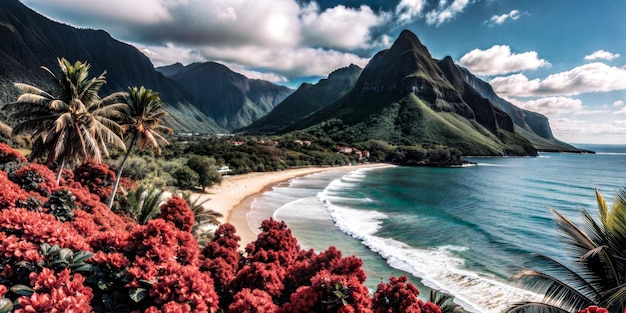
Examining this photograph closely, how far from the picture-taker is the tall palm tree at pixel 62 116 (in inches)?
577

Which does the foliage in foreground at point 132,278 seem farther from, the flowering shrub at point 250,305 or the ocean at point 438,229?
the ocean at point 438,229

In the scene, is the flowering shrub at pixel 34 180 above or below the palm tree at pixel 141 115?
below

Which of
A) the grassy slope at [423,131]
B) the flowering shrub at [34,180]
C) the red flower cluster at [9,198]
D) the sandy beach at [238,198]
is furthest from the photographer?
the grassy slope at [423,131]

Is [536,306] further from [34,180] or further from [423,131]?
[423,131]

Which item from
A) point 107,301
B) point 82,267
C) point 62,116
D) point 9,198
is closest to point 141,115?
point 62,116

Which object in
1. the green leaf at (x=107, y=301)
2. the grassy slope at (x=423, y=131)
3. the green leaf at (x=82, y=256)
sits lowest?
the green leaf at (x=107, y=301)

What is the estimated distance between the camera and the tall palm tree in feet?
48.1

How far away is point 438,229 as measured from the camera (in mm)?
28047

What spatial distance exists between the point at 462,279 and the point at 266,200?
26053 mm

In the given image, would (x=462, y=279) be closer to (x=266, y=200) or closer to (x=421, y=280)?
(x=421, y=280)

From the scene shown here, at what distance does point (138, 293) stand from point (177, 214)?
720 centimetres

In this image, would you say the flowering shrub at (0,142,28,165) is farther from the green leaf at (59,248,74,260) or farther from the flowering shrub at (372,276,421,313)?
the flowering shrub at (372,276,421,313)

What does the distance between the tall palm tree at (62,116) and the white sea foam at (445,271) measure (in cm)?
1874

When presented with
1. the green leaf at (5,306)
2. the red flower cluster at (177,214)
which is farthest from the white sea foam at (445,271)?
the green leaf at (5,306)
